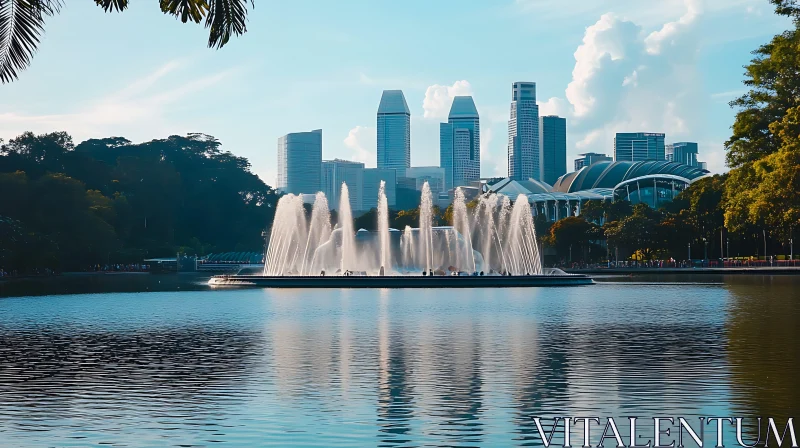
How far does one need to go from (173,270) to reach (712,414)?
148565 millimetres

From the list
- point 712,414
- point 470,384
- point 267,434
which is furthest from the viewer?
point 470,384

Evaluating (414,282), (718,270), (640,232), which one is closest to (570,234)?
(640,232)

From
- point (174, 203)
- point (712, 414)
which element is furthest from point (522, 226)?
point (174, 203)

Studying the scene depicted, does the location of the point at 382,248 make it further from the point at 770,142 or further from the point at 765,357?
the point at 765,357

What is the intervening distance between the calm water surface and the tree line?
79024 mm

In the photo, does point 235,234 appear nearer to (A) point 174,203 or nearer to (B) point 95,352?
(A) point 174,203

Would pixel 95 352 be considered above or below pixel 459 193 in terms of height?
below

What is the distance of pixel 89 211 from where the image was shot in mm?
136375

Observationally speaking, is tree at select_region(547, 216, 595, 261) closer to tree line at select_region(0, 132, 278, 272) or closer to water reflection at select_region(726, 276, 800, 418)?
tree line at select_region(0, 132, 278, 272)

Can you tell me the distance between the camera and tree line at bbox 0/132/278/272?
12097 cm

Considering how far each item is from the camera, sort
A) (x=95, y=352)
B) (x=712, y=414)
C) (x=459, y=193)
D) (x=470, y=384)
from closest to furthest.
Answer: (x=712, y=414) < (x=470, y=384) < (x=95, y=352) < (x=459, y=193)

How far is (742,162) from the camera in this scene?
71688mm

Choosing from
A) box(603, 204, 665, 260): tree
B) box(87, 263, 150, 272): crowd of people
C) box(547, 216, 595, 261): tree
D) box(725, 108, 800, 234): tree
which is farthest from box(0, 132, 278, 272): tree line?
box(725, 108, 800, 234): tree

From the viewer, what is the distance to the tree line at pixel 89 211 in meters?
121
